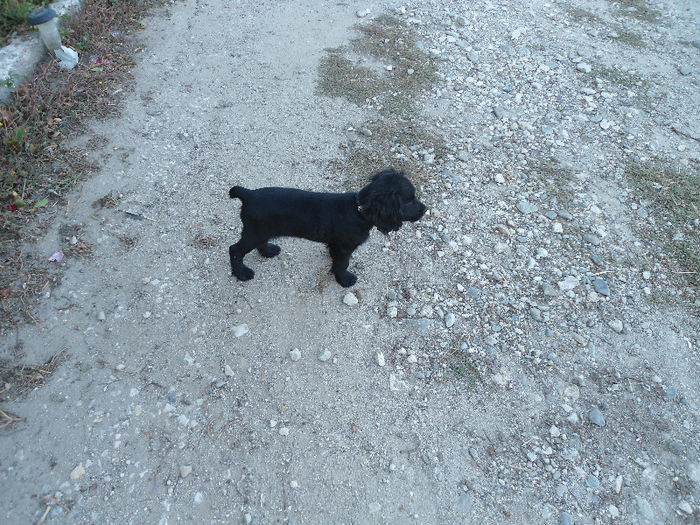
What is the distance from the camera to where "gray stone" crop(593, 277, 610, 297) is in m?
5.08

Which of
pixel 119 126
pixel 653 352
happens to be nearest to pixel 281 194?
pixel 119 126

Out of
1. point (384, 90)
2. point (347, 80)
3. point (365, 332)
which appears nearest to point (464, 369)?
point (365, 332)

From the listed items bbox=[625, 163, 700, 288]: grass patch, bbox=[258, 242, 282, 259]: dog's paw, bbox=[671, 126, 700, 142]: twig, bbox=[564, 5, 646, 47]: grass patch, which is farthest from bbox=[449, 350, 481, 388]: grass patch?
bbox=[564, 5, 646, 47]: grass patch

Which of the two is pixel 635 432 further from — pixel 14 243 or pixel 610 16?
pixel 610 16

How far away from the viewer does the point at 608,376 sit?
4.45 m

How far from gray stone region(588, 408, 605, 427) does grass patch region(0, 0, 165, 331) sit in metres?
5.52

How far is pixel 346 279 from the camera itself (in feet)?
15.9

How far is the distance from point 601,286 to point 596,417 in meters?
1.62

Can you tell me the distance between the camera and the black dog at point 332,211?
3982 mm

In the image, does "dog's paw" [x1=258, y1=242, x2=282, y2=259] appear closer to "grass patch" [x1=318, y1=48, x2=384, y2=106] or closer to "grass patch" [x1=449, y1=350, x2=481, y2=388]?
"grass patch" [x1=449, y1=350, x2=481, y2=388]

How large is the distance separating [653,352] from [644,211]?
217cm

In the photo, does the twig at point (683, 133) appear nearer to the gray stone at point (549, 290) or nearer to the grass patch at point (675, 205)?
the grass patch at point (675, 205)

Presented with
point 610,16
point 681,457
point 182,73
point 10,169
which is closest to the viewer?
point 681,457

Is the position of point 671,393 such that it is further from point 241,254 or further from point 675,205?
point 241,254
